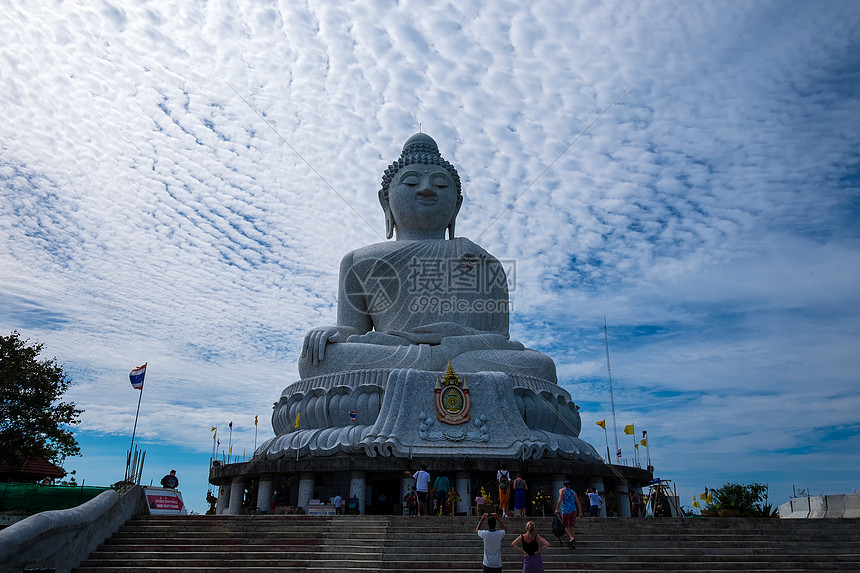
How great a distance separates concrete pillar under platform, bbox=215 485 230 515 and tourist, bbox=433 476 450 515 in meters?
6.77

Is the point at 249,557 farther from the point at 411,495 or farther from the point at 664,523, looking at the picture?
the point at 664,523

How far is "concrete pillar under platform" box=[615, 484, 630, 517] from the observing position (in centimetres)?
1664

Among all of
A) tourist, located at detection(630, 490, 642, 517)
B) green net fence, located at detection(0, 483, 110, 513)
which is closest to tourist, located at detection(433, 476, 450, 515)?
tourist, located at detection(630, 490, 642, 517)

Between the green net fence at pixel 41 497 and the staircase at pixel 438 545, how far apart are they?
5.02m

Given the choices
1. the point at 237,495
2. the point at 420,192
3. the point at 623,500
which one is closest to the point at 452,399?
the point at 623,500

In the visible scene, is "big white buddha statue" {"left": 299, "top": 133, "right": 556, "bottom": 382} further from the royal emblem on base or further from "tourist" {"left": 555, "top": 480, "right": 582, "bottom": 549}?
"tourist" {"left": 555, "top": 480, "right": 582, "bottom": 549}

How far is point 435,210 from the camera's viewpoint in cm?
2108

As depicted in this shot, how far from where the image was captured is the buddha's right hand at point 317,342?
17.6 m

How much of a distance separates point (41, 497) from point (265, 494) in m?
4.63

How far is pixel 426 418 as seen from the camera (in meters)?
15.5

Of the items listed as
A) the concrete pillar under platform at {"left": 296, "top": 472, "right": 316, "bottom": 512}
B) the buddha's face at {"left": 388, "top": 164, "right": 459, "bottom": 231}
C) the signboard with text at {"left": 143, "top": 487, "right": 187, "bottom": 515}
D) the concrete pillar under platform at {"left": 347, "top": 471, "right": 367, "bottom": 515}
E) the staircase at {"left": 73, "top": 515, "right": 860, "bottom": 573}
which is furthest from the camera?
the buddha's face at {"left": 388, "top": 164, "right": 459, "bottom": 231}

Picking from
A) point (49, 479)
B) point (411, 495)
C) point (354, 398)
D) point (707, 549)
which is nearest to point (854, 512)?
point (707, 549)

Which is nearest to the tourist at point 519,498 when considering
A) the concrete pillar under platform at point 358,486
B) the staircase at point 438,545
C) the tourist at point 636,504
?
the staircase at point 438,545

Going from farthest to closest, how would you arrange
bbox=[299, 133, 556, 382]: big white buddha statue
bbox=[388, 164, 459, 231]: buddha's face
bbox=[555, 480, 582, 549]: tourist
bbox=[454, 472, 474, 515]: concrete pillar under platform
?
bbox=[388, 164, 459, 231]: buddha's face, bbox=[299, 133, 556, 382]: big white buddha statue, bbox=[454, 472, 474, 515]: concrete pillar under platform, bbox=[555, 480, 582, 549]: tourist
